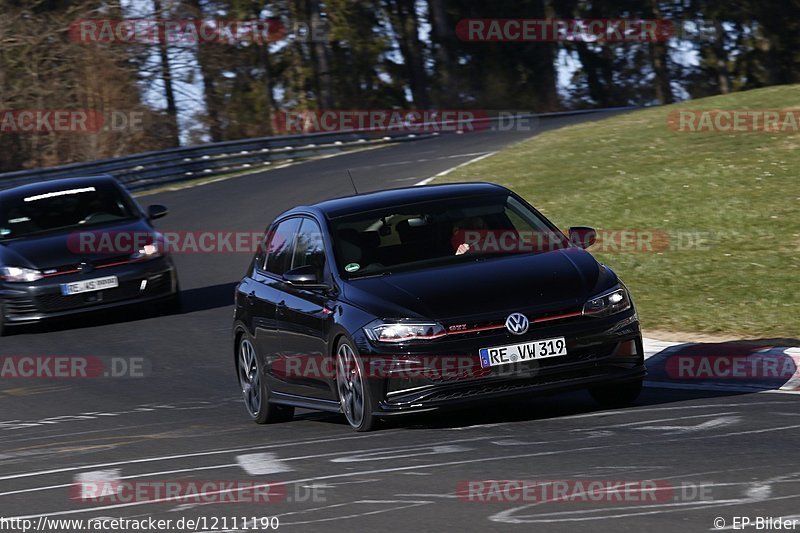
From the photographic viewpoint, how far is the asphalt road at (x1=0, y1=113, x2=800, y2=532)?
666 centimetres

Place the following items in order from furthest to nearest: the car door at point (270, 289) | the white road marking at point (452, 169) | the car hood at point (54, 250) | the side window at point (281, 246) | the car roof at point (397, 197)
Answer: the white road marking at point (452, 169) < the car hood at point (54, 250) < the side window at point (281, 246) < the car door at point (270, 289) < the car roof at point (397, 197)

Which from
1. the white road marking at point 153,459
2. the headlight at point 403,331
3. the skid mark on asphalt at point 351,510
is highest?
the headlight at point 403,331

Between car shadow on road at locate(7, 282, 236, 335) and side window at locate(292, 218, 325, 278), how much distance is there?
6872 mm

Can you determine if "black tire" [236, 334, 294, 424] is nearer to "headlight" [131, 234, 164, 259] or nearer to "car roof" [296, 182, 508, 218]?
"car roof" [296, 182, 508, 218]

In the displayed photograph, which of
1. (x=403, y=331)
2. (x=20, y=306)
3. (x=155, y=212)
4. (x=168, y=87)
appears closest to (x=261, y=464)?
(x=403, y=331)

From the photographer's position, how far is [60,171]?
3234 centimetres

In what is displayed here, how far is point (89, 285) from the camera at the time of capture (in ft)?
54.3

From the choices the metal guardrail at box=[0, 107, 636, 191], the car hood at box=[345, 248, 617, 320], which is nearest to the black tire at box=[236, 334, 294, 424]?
the car hood at box=[345, 248, 617, 320]

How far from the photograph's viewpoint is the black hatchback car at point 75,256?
651 inches

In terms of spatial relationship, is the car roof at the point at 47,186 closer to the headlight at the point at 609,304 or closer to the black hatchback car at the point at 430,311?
the black hatchback car at the point at 430,311

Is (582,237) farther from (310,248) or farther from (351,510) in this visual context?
(351,510)

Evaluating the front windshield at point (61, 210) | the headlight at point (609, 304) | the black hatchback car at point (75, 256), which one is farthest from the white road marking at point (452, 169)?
the headlight at point (609, 304)

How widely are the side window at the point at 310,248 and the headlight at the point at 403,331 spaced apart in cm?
108

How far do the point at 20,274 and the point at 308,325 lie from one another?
25.3 feet
